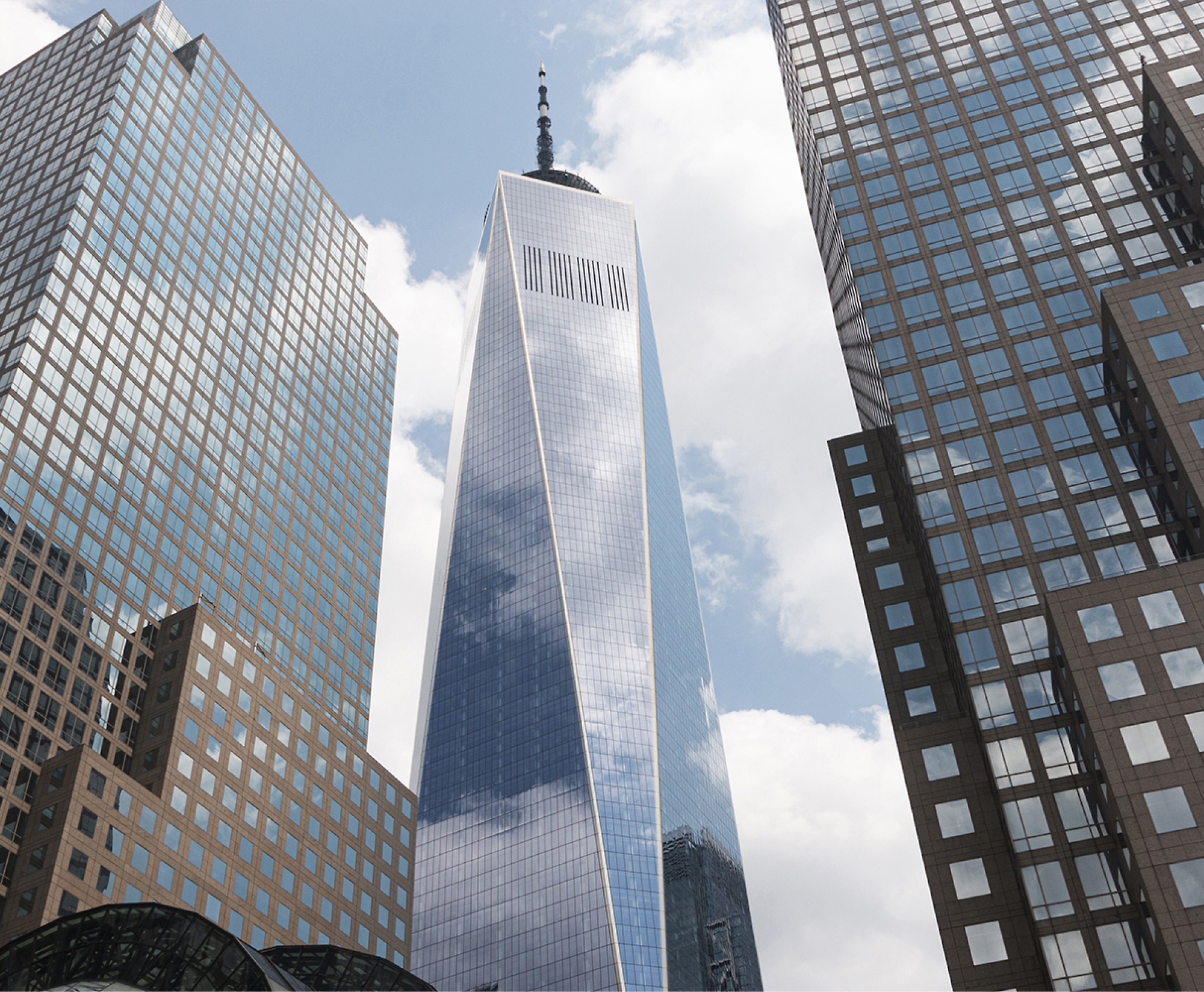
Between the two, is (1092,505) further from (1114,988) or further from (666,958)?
(666,958)

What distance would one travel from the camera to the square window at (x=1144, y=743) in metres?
66.8

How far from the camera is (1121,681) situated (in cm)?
7012

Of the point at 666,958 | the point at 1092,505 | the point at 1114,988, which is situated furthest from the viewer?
the point at 666,958

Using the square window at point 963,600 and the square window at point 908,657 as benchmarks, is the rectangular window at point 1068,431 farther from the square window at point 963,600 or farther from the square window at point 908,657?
the square window at point 908,657

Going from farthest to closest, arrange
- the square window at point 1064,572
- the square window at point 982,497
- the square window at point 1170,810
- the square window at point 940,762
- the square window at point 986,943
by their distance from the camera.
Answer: the square window at point 982,497, the square window at point 1064,572, the square window at point 940,762, the square window at point 986,943, the square window at point 1170,810

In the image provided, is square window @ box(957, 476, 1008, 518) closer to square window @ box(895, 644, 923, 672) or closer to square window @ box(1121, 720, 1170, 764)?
square window @ box(895, 644, 923, 672)

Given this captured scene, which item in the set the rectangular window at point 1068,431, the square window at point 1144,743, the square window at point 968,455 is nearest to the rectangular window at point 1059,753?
the square window at point 1144,743

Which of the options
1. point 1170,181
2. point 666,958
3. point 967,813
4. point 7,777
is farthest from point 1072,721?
point 666,958

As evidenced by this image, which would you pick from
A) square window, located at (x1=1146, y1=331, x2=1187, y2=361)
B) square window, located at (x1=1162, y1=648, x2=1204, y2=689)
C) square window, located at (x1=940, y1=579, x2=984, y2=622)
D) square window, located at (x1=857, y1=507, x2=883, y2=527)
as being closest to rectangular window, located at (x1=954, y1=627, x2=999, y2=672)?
square window, located at (x1=940, y1=579, x2=984, y2=622)

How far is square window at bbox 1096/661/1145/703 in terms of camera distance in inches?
2736

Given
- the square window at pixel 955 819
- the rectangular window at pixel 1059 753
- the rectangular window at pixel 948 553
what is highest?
the rectangular window at pixel 948 553

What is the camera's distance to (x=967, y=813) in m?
77.3

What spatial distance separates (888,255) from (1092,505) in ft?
93.1

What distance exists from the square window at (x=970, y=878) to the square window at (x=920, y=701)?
1190 centimetres
